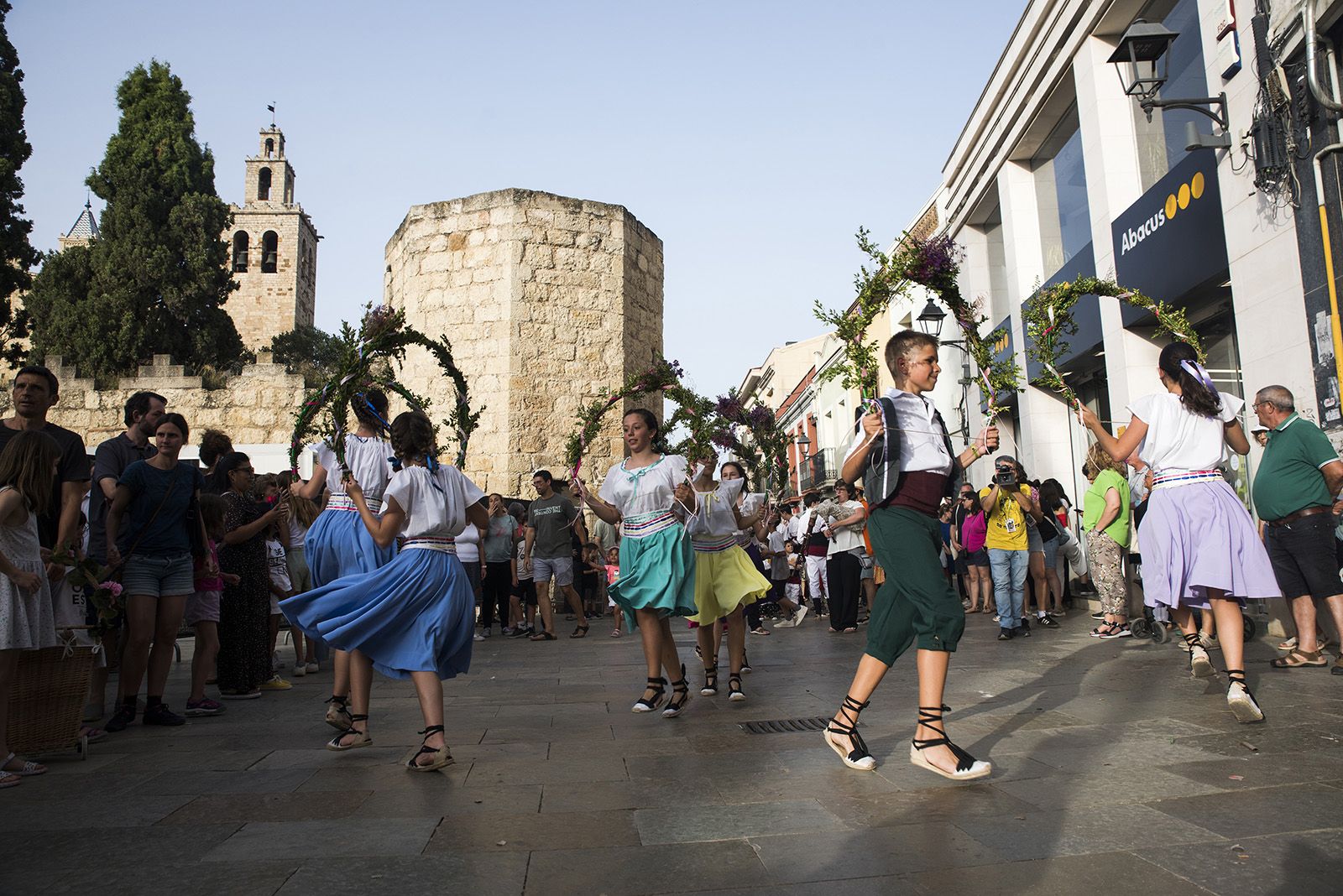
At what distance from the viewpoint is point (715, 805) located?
3637mm

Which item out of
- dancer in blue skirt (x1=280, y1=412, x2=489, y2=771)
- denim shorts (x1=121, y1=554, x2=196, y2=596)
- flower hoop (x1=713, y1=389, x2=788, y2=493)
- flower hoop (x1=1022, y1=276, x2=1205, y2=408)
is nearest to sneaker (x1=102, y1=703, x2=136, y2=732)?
denim shorts (x1=121, y1=554, x2=196, y2=596)

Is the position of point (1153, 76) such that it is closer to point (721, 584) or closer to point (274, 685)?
point (721, 584)

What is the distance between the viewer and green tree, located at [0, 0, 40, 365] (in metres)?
26.7

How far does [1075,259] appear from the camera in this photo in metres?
14.3

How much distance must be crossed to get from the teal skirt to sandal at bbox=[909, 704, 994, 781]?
6.81 feet

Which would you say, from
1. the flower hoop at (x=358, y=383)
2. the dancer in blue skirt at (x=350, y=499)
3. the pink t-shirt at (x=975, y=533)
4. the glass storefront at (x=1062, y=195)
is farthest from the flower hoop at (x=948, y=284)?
the glass storefront at (x=1062, y=195)

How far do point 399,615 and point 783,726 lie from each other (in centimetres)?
223

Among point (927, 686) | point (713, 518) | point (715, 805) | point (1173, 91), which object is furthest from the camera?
point (1173, 91)

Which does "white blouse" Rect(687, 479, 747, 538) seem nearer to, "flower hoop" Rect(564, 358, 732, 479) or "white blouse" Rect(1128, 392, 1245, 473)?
"flower hoop" Rect(564, 358, 732, 479)

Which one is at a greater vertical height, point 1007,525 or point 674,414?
point 674,414

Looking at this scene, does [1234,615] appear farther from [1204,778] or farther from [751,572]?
[751,572]

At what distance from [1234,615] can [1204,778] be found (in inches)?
63.7

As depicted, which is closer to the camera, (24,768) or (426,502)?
(24,768)

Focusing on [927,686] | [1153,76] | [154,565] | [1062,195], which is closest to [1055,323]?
[927,686]
